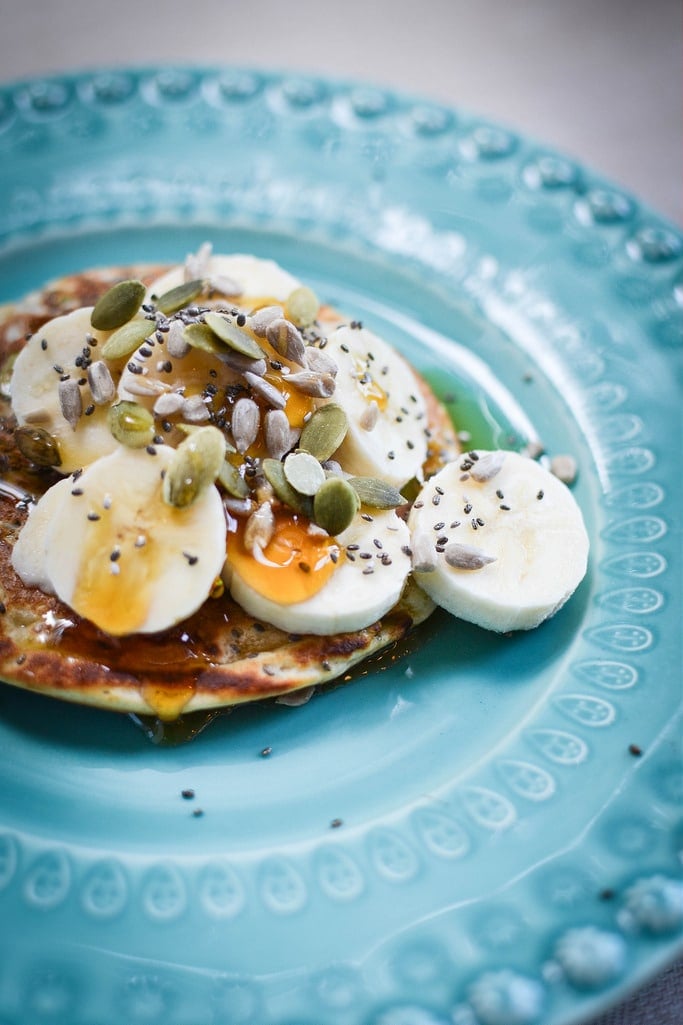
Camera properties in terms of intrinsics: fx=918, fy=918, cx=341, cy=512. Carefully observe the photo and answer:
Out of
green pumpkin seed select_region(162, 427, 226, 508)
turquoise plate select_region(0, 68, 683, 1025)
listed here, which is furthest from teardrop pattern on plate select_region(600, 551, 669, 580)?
green pumpkin seed select_region(162, 427, 226, 508)

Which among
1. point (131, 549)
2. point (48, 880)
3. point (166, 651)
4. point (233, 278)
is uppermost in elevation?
point (233, 278)

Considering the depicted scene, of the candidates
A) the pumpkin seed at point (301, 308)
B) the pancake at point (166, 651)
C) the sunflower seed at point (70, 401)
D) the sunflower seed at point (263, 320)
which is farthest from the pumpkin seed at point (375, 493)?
the sunflower seed at point (70, 401)

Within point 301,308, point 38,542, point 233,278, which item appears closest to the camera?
point 38,542

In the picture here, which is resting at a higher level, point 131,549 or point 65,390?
point 65,390

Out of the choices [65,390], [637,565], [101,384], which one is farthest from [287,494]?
[637,565]

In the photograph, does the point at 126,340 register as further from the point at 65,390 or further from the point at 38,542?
the point at 38,542

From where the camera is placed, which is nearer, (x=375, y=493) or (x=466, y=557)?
(x=466, y=557)

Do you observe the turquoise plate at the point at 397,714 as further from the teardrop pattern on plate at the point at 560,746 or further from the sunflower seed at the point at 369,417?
A: the sunflower seed at the point at 369,417

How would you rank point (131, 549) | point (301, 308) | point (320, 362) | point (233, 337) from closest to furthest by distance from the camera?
1. point (131, 549)
2. point (233, 337)
3. point (320, 362)
4. point (301, 308)
